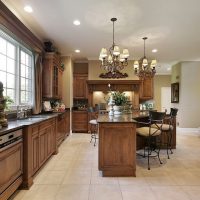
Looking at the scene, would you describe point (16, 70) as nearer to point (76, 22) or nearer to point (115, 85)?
point (76, 22)

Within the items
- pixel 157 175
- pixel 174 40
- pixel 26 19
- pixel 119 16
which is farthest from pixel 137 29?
pixel 157 175

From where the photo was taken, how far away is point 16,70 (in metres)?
4.00

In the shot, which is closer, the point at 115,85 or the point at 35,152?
the point at 35,152

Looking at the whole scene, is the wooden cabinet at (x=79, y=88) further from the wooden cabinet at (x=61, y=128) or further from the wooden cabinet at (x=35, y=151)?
the wooden cabinet at (x=35, y=151)

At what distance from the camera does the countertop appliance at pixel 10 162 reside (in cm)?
212

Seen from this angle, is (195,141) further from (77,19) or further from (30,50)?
(30,50)

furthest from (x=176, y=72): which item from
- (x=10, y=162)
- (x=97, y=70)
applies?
(x=10, y=162)

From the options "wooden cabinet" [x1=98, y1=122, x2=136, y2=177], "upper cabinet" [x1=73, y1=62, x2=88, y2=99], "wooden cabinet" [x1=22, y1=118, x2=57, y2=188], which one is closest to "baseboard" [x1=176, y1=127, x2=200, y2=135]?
"upper cabinet" [x1=73, y1=62, x2=88, y2=99]

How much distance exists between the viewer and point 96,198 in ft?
8.09

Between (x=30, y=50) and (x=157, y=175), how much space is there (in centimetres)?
381

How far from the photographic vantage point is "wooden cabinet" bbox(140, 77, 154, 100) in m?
7.78

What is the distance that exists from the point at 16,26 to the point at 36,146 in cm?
214

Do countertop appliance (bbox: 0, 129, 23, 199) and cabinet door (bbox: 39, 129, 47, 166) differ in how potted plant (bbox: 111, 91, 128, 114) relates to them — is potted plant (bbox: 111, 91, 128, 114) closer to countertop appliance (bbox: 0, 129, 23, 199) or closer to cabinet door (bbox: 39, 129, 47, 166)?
cabinet door (bbox: 39, 129, 47, 166)

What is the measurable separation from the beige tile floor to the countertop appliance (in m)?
0.28
